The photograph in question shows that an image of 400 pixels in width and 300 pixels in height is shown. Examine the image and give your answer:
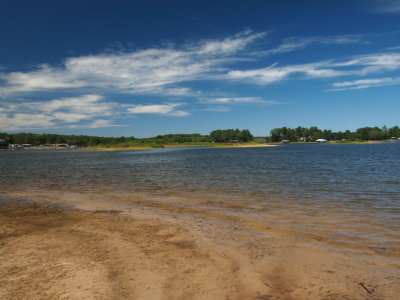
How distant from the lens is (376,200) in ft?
47.3

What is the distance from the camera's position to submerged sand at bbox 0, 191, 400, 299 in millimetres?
5375

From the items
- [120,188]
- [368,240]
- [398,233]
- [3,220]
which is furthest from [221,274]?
[120,188]

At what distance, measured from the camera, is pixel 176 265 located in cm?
663

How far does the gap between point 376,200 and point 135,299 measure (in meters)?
14.0

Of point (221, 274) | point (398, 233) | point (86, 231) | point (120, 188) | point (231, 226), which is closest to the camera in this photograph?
point (221, 274)

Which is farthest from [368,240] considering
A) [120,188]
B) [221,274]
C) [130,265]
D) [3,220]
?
[120,188]

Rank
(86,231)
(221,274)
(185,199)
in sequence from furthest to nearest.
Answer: (185,199) → (86,231) → (221,274)

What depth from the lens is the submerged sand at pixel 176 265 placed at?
5.38m

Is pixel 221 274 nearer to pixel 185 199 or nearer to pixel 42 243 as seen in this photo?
pixel 42 243

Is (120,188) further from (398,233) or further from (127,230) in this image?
(398,233)

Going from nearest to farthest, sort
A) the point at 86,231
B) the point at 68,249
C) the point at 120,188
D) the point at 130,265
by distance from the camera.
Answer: the point at 130,265
the point at 68,249
the point at 86,231
the point at 120,188

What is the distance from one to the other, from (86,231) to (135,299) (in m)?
5.35

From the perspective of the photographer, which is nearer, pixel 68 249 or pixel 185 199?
pixel 68 249

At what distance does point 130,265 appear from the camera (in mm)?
6598
